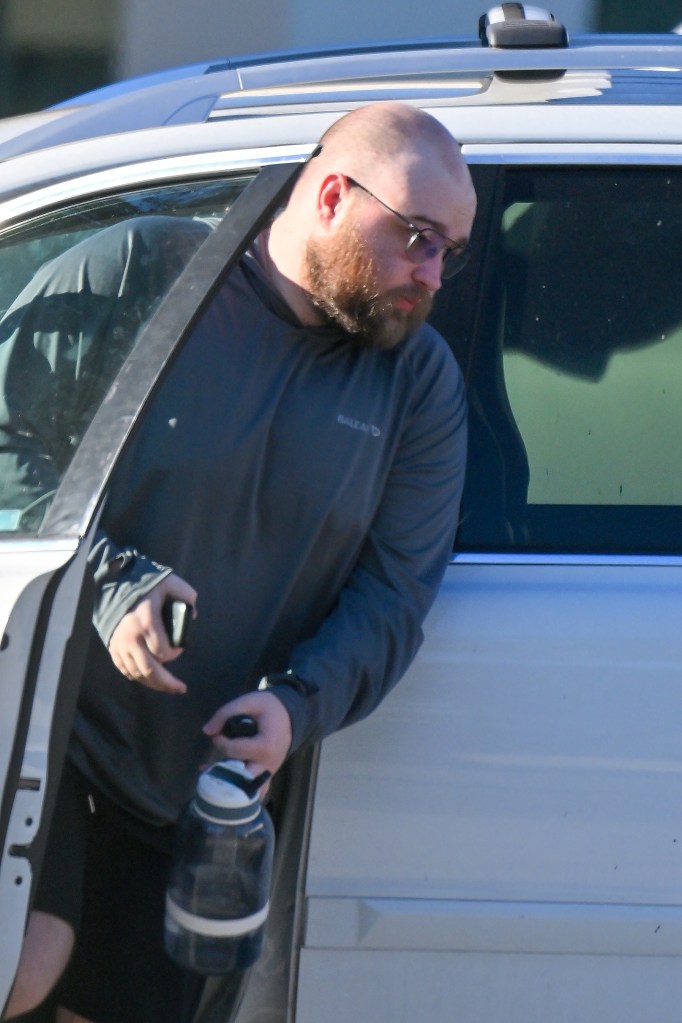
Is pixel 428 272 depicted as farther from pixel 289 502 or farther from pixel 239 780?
pixel 239 780

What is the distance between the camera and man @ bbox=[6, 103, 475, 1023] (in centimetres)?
178

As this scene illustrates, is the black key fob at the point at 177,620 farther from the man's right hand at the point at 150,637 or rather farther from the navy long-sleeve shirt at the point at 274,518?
the navy long-sleeve shirt at the point at 274,518

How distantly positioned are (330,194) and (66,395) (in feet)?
1.65

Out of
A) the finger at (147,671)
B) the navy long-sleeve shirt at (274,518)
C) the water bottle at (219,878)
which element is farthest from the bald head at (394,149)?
the water bottle at (219,878)

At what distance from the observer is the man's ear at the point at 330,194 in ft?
6.12

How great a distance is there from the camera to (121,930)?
194 centimetres

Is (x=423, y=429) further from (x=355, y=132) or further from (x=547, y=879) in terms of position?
(x=547, y=879)

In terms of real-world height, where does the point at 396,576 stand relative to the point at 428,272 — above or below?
below

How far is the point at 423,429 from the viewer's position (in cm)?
188

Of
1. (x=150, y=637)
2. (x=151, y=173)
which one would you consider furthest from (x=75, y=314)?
(x=150, y=637)

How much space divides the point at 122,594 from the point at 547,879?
2.47 ft

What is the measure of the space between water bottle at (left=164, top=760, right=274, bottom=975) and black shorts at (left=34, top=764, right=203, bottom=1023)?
0.73 ft

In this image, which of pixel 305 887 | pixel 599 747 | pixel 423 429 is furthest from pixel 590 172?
pixel 305 887

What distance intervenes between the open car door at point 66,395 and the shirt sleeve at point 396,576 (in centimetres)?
36
